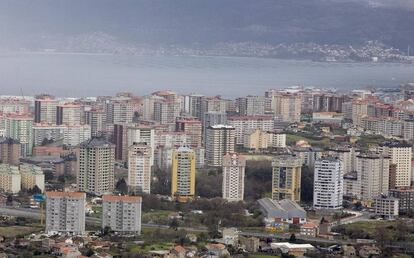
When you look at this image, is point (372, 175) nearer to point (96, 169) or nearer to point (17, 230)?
point (96, 169)

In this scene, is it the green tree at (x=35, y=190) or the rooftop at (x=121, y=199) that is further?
the green tree at (x=35, y=190)

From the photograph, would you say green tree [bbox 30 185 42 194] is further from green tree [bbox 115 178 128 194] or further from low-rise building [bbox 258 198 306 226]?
low-rise building [bbox 258 198 306 226]

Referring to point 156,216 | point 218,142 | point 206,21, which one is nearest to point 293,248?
point 156,216

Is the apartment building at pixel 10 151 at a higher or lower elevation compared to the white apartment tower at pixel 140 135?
lower

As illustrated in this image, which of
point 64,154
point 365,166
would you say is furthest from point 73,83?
point 365,166

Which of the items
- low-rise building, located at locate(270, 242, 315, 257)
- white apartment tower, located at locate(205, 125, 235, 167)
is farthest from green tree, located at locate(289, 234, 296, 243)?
white apartment tower, located at locate(205, 125, 235, 167)

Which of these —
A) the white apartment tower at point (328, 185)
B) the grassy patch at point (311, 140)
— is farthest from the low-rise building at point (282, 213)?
the grassy patch at point (311, 140)

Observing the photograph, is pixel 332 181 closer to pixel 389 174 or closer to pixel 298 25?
pixel 389 174

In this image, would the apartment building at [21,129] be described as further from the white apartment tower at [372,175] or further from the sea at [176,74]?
the sea at [176,74]
